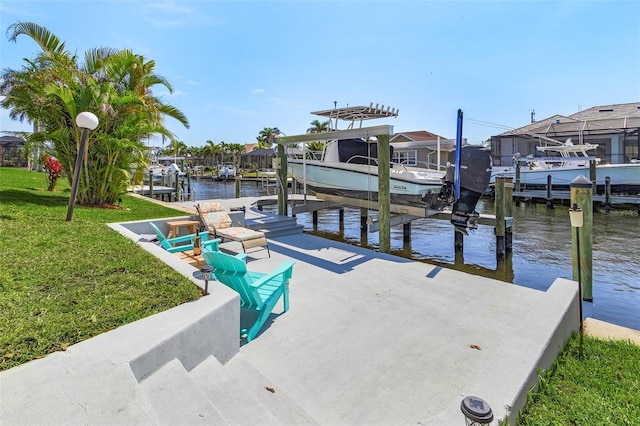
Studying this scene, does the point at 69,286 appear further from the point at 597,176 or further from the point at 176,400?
the point at 597,176

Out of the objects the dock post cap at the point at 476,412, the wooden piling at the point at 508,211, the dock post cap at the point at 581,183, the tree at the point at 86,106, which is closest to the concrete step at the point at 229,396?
the dock post cap at the point at 476,412

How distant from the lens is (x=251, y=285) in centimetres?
365

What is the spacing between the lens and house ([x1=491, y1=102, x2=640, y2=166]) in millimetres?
25266

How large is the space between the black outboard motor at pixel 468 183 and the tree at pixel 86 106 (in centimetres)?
810

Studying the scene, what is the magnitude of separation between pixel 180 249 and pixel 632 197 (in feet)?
73.8

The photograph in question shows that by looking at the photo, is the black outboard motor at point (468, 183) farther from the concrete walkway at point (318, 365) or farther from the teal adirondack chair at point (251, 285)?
the teal adirondack chair at point (251, 285)

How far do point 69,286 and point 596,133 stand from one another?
33090 mm

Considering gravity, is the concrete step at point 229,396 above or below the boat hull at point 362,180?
below

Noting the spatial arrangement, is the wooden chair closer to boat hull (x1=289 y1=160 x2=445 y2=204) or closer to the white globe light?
the white globe light

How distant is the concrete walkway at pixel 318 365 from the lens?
193 cm

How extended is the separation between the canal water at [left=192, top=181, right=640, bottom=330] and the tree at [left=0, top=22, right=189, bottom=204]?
6886 millimetres

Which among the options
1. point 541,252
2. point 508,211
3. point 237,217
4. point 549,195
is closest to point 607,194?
point 549,195

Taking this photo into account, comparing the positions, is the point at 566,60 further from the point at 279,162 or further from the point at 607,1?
the point at 279,162

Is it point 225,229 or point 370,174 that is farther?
point 370,174
